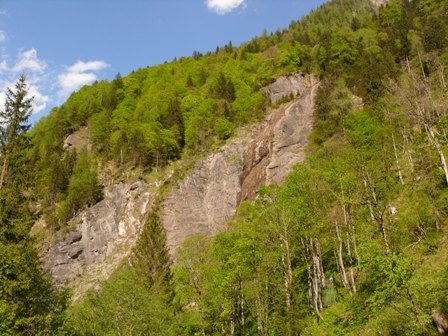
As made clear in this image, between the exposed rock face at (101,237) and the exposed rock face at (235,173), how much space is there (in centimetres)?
645

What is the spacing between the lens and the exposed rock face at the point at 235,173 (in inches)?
2177

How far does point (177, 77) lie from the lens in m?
102

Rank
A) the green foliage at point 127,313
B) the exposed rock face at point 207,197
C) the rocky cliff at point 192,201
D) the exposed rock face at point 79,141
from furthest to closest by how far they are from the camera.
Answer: the exposed rock face at point 79,141, the rocky cliff at point 192,201, the exposed rock face at point 207,197, the green foliage at point 127,313

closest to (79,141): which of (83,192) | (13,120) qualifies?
(83,192)

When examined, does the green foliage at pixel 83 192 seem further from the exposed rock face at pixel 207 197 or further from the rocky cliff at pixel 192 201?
the exposed rock face at pixel 207 197

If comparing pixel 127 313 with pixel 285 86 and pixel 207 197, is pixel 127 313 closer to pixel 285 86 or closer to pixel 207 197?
pixel 207 197

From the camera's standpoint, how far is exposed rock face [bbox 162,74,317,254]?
181ft

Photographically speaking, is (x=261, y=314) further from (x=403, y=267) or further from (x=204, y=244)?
(x=403, y=267)

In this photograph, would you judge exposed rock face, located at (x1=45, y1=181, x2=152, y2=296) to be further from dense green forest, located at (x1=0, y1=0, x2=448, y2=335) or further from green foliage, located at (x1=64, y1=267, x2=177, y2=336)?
green foliage, located at (x1=64, y1=267, x2=177, y2=336)

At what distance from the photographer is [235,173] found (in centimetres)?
6103

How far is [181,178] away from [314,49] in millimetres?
42277

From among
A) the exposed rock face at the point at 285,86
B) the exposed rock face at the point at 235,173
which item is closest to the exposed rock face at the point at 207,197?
the exposed rock face at the point at 235,173

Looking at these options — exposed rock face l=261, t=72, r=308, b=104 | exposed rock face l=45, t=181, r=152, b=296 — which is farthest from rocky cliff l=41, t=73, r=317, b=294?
exposed rock face l=261, t=72, r=308, b=104

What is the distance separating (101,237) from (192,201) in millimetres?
14707
